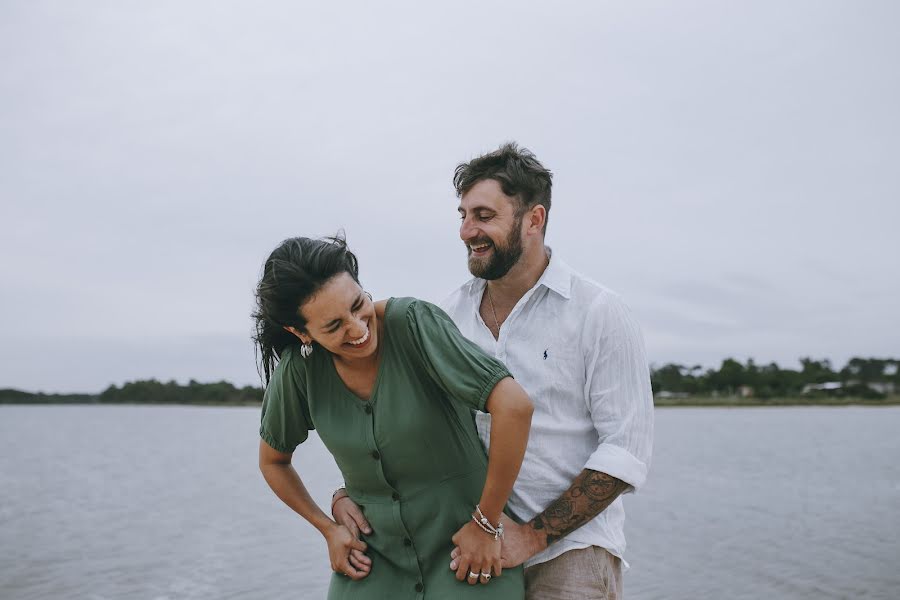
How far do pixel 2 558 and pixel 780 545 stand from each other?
454 inches

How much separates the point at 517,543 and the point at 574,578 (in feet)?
0.90

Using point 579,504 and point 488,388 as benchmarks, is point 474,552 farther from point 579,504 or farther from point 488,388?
point 488,388

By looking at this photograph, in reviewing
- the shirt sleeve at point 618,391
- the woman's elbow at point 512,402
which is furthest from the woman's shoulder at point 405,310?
the shirt sleeve at point 618,391

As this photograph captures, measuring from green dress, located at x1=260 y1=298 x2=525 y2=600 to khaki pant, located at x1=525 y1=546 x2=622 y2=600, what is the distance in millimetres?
152

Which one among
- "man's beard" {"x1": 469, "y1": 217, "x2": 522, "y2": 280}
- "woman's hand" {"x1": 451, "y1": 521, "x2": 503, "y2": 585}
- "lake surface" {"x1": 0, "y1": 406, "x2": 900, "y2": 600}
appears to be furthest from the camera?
"lake surface" {"x1": 0, "y1": 406, "x2": 900, "y2": 600}

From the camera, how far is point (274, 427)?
298 cm

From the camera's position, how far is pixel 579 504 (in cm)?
286

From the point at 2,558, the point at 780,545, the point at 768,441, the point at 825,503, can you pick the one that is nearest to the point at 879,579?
the point at 780,545

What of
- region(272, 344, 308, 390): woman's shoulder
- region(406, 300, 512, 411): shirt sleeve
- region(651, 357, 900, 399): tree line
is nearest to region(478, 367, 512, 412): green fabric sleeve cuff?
region(406, 300, 512, 411): shirt sleeve

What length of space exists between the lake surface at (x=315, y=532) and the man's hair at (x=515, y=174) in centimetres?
804

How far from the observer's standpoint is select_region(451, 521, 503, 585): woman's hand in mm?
2680

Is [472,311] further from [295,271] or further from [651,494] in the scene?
[651,494]

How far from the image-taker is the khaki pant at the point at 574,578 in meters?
2.92

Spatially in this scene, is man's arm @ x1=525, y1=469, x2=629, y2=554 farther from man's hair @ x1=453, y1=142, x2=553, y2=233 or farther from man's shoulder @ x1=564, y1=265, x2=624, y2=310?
man's hair @ x1=453, y1=142, x2=553, y2=233
